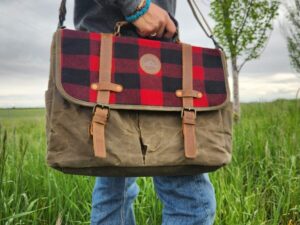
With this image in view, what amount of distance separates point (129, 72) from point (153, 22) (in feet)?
0.58

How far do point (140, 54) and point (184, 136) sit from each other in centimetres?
31

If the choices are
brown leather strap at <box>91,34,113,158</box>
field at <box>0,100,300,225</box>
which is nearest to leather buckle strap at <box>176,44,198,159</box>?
brown leather strap at <box>91,34,113,158</box>

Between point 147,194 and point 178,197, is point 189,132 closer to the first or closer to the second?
point 178,197

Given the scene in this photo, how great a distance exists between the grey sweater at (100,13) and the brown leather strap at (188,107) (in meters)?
0.16

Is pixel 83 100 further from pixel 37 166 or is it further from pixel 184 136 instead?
pixel 37 166

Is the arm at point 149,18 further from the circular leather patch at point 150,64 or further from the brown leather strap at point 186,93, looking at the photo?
the brown leather strap at point 186,93

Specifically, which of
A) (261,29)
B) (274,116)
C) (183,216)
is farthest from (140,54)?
(261,29)

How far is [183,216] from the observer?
4.96 feet

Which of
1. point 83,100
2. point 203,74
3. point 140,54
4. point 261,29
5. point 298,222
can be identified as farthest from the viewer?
point 261,29

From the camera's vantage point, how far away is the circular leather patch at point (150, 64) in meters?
1.44

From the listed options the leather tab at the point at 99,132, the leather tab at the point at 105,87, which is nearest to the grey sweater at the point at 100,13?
the leather tab at the point at 105,87

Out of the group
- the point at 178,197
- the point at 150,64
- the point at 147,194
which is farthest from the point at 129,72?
the point at 147,194

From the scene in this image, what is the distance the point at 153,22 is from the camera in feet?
4.46

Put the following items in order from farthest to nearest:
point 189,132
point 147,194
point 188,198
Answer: point 147,194 → point 188,198 → point 189,132
